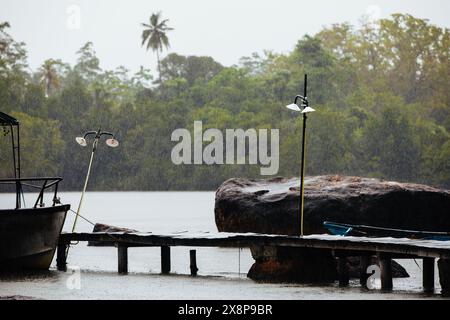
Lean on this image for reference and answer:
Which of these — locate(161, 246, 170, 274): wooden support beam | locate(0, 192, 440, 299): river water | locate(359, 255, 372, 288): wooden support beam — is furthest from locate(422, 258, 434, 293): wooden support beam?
locate(161, 246, 170, 274): wooden support beam

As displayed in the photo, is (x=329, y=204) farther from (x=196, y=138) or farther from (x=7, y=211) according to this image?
(x=196, y=138)

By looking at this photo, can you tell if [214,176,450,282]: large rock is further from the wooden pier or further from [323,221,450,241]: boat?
the wooden pier

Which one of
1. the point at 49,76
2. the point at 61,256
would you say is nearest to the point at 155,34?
the point at 49,76

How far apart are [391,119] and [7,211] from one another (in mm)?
72855

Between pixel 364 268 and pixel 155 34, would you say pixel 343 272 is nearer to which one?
pixel 364 268

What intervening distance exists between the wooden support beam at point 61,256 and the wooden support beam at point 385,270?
8010 mm

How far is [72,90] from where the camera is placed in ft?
325

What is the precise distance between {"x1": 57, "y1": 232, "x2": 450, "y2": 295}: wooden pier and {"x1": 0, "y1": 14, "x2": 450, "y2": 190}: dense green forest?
6283 centimetres

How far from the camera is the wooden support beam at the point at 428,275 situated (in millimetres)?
21406

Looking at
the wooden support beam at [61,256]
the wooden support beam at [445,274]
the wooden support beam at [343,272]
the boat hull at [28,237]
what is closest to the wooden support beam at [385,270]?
the wooden support beam at [343,272]

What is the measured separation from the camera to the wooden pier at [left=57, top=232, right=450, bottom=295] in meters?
19.8

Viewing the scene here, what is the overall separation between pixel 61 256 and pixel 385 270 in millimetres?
8429

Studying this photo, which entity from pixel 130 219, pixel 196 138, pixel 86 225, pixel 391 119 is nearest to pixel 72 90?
pixel 196 138

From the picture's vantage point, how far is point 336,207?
995 inches
